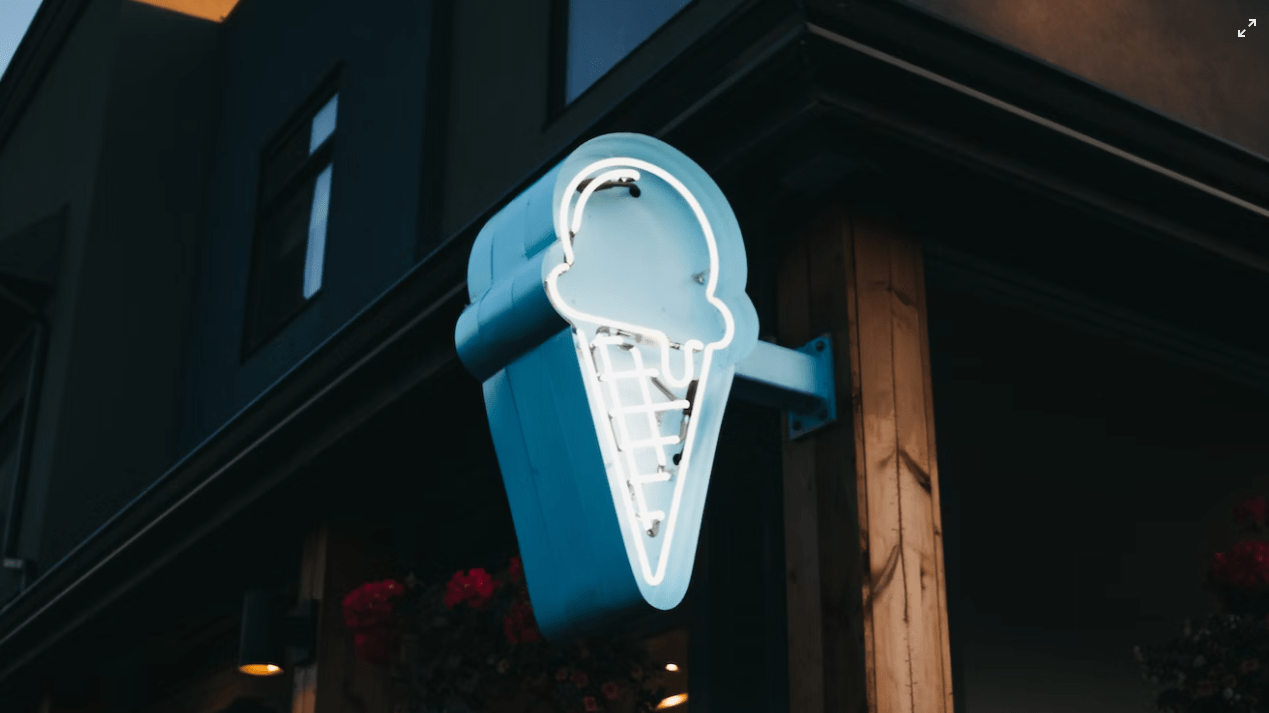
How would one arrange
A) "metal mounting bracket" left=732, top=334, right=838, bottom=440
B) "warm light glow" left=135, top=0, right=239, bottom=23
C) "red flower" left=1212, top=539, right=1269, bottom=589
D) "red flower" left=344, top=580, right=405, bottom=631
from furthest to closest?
1. "warm light glow" left=135, top=0, right=239, bottom=23
2. "red flower" left=344, top=580, right=405, bottom=631
3. "red flower" left=1212, top=539, right=1269, bottom=589
4. "metal mounting bracket" left=732, top=334, right=838, bottom=440

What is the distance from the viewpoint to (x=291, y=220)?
878cm

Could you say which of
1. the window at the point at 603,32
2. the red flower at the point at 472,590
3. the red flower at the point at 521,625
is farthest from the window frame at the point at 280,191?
the red flower at the point at 521,625

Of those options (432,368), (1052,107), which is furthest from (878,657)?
(432,368)

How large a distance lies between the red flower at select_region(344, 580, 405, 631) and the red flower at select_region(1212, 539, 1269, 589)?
9.52 feet

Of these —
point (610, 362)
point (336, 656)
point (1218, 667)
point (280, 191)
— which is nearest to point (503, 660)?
point (336, 656)

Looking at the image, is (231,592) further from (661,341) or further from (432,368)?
(661,341)

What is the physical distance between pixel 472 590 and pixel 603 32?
8.04 feet

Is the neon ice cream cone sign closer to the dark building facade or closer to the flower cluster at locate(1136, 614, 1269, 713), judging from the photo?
the dark building facade

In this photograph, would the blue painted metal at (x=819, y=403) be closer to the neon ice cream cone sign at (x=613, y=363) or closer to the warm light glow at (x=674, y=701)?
the neon ice cream cone sign at (x=613, y=363)

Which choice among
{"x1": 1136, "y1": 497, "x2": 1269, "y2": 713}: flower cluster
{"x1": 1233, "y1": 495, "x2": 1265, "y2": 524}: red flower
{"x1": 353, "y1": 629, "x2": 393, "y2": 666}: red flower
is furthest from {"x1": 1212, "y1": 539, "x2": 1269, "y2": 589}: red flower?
{"x1": 353, "y1": 629, "x2": 393, "y2": 666}: red flower

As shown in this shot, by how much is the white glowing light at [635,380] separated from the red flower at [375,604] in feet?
7.66

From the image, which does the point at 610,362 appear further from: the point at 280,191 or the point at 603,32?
the point at 280,191

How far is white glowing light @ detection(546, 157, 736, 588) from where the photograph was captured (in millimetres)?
3295

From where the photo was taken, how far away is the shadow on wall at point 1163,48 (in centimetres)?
521
